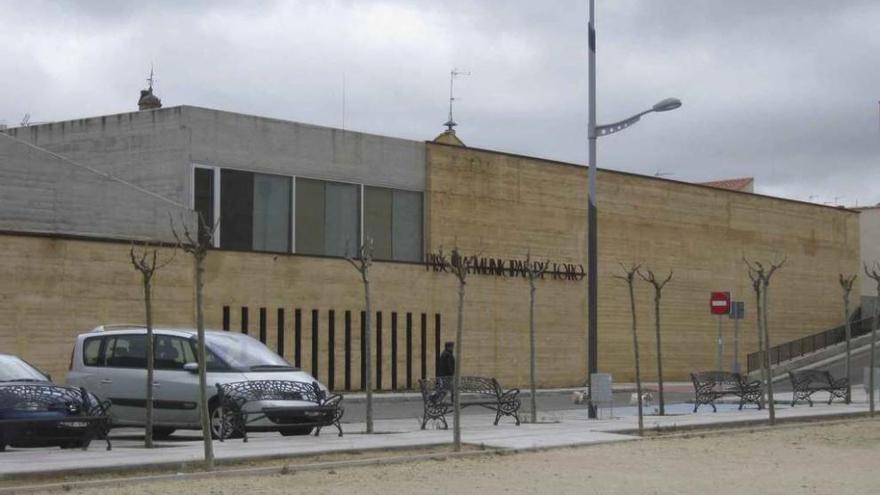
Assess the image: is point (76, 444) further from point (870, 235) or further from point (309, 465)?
point (870, 235)

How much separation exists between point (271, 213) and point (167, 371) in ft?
48.1

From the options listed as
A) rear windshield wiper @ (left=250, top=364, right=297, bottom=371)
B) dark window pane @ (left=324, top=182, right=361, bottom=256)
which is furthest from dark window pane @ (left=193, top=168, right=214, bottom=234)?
rear windshield wiper @ (left=250, top=364, right=297, bottom=371)

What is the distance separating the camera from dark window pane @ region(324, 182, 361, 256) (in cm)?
3541

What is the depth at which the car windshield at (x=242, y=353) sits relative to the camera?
19.8m

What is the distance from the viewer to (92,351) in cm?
2047

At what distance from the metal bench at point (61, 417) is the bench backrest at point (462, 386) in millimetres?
6096

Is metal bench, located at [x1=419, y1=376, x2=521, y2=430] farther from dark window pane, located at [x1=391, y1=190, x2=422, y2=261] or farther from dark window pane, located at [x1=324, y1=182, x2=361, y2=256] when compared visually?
dark window pane, located at [x1=391, y1=190, x2=422, y2=261]

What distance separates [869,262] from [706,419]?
45.3m

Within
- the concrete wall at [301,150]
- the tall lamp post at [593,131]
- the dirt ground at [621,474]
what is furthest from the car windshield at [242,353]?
the concrete wall at [301,150]

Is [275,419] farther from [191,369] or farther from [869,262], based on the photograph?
[869,262]

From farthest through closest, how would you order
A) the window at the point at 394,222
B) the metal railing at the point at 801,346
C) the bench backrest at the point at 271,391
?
the metal railing at the point at 801,346 → the window at the point at 394,222 → the bench backrest at the point at 271,391

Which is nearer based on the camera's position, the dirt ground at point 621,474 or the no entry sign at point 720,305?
the dirt ground at point 621,474

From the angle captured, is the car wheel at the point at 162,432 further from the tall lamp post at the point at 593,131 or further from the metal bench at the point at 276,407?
the tall lamp post at the point at 593,131

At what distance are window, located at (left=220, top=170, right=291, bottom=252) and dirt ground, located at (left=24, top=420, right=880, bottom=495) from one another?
623 inches
